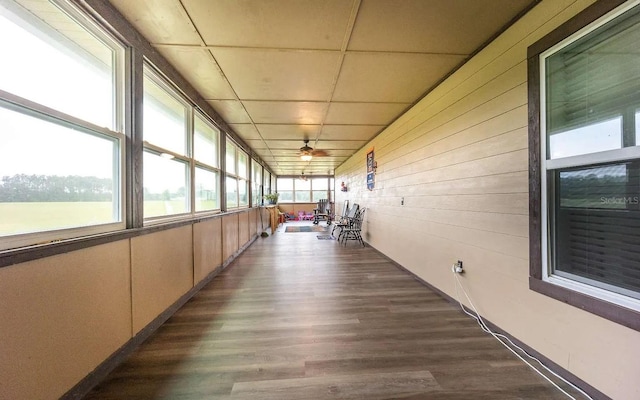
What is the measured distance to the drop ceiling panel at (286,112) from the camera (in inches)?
135

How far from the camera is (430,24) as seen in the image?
74.4 inches

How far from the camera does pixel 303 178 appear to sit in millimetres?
13203

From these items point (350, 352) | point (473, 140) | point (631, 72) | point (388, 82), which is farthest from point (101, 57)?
point (631, 72)

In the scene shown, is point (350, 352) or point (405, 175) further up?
point (405, 175)

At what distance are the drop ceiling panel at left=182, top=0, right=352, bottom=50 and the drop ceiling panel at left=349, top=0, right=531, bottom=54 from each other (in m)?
0.20

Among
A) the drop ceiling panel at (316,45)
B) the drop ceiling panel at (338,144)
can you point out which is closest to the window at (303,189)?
the drop ceiling panel at (338,144)

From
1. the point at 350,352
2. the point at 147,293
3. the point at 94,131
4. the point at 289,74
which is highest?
the point at 289,74

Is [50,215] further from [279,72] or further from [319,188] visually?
[319,188]

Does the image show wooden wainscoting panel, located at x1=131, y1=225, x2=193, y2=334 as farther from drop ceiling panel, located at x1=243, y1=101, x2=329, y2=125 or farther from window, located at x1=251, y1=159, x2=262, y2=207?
window, located at x1=251, y1=159, x2=262, y2=207

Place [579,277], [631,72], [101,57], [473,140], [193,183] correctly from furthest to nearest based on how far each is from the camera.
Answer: [193,183], [473,140], [101,57], [579,277], [631,72]

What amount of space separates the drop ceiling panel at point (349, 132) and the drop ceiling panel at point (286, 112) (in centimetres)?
52

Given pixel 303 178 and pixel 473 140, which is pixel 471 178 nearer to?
pixel 473 140

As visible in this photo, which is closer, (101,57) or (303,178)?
(101,57)

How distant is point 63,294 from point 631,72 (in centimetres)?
330
